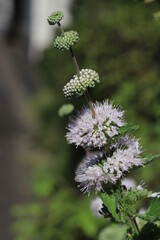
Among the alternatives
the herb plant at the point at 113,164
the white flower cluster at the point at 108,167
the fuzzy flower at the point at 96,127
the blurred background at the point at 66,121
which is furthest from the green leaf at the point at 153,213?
the blurred background at the point at 66,121

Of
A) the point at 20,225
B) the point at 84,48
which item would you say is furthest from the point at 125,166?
the point at 84,48

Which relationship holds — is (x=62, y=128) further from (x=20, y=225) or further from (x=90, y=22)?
(x=20, y=225)

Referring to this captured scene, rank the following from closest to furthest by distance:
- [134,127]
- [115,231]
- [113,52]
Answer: [115,231] < [134,127] < [113,52]

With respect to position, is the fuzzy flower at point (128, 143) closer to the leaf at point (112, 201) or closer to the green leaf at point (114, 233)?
the leaf at point (112, 201)

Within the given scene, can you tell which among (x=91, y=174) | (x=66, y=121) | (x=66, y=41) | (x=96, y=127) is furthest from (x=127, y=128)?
(x=66, y=121)

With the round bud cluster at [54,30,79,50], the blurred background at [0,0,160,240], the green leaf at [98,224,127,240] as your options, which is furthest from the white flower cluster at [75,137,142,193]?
the blurred background at [0,0,160,240]

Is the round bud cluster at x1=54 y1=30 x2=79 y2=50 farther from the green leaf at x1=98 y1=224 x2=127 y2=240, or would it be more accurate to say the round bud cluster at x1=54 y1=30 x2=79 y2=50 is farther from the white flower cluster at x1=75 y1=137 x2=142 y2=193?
the green leaf at x1=98 y1=224 x2=127 y2=240
